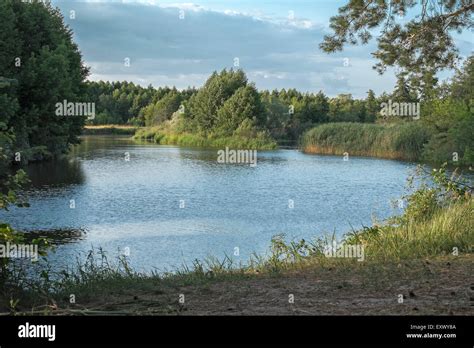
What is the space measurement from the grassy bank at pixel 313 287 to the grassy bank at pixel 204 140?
51.0 meters

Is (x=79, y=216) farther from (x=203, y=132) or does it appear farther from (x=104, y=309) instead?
(x=203, y=132)

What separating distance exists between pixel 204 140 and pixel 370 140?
2363 centimetres

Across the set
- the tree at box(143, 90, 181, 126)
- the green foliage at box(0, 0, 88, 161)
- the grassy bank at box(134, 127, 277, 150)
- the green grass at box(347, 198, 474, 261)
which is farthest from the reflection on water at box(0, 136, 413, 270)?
the tree at box(143, 90, 181, 126)

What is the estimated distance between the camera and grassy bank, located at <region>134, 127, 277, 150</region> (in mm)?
61938

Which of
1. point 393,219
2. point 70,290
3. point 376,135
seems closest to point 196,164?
point 376,135

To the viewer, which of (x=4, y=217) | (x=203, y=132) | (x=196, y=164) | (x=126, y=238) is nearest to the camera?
(x=126, y=238)

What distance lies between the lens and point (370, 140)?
1992 inches

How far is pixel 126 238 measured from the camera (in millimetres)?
15641

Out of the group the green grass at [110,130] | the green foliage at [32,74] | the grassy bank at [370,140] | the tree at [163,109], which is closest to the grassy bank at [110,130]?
the green grass at [110,130]

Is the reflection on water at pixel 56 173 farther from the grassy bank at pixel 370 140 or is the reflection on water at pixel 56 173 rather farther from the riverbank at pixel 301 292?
the grassy bank at pixel 370 140

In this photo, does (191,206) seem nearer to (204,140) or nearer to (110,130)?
(204,140)

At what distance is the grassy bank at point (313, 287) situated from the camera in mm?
5879

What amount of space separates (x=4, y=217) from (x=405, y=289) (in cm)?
1487

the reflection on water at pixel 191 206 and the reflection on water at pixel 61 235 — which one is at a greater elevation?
the reflection on water at pixel 191 206
